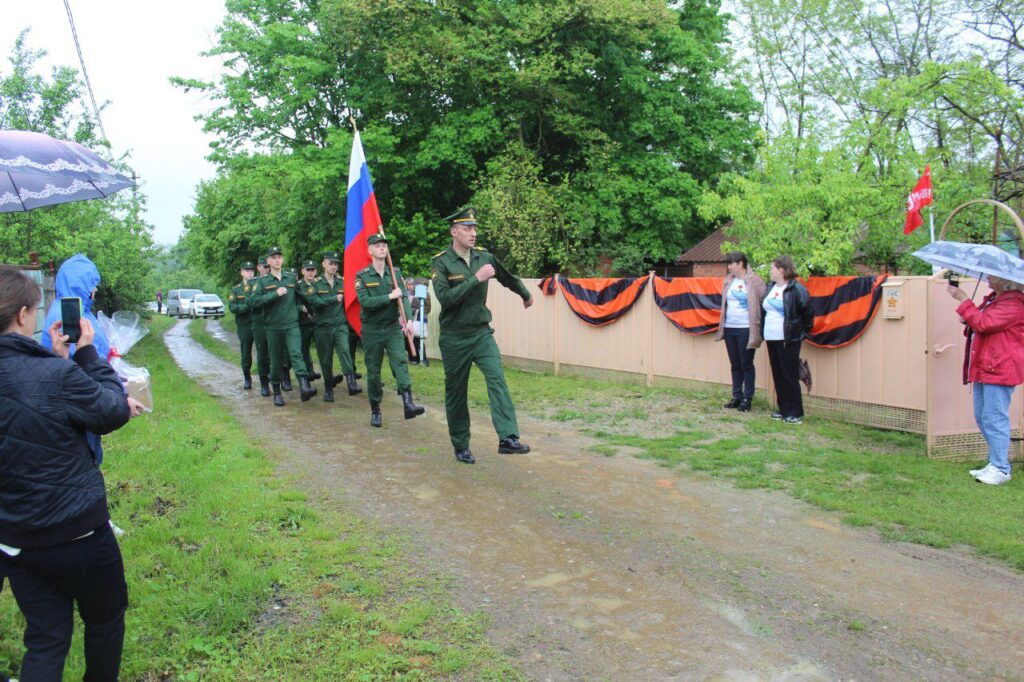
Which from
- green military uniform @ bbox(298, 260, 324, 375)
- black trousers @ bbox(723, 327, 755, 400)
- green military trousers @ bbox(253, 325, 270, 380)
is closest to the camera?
black trousers @ bbox(723, 327, 755, 400)

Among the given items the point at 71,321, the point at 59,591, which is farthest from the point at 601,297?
the point at 59,591

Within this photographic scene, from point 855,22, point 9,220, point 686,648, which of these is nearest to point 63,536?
point 686,648

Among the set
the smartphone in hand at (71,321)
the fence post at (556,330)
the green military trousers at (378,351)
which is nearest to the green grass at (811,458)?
the green military trousers at (378,351)

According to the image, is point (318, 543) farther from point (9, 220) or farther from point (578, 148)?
point (578, 148)

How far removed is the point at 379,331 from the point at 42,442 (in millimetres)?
6139

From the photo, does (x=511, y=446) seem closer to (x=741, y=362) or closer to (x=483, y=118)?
(x=741, y=362)

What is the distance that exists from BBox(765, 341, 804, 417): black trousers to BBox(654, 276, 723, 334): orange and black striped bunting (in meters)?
1.44

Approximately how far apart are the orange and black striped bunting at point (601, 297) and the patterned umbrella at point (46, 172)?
25.1 feet

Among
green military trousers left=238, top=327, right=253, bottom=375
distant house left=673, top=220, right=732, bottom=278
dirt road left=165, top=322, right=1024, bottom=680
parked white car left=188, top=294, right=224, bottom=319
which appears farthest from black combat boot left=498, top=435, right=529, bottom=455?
parked white car left=188, top=294, right=224, bottom=319

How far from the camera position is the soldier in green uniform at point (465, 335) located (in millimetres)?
6633

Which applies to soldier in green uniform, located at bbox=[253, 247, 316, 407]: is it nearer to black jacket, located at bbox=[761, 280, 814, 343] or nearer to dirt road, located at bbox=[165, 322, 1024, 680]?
dirt road, located at bbox=[165, 322, 1024, 680]

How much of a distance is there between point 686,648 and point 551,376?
33.0ft

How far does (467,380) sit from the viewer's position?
680 centimetres

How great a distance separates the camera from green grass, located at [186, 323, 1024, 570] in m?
5.23
